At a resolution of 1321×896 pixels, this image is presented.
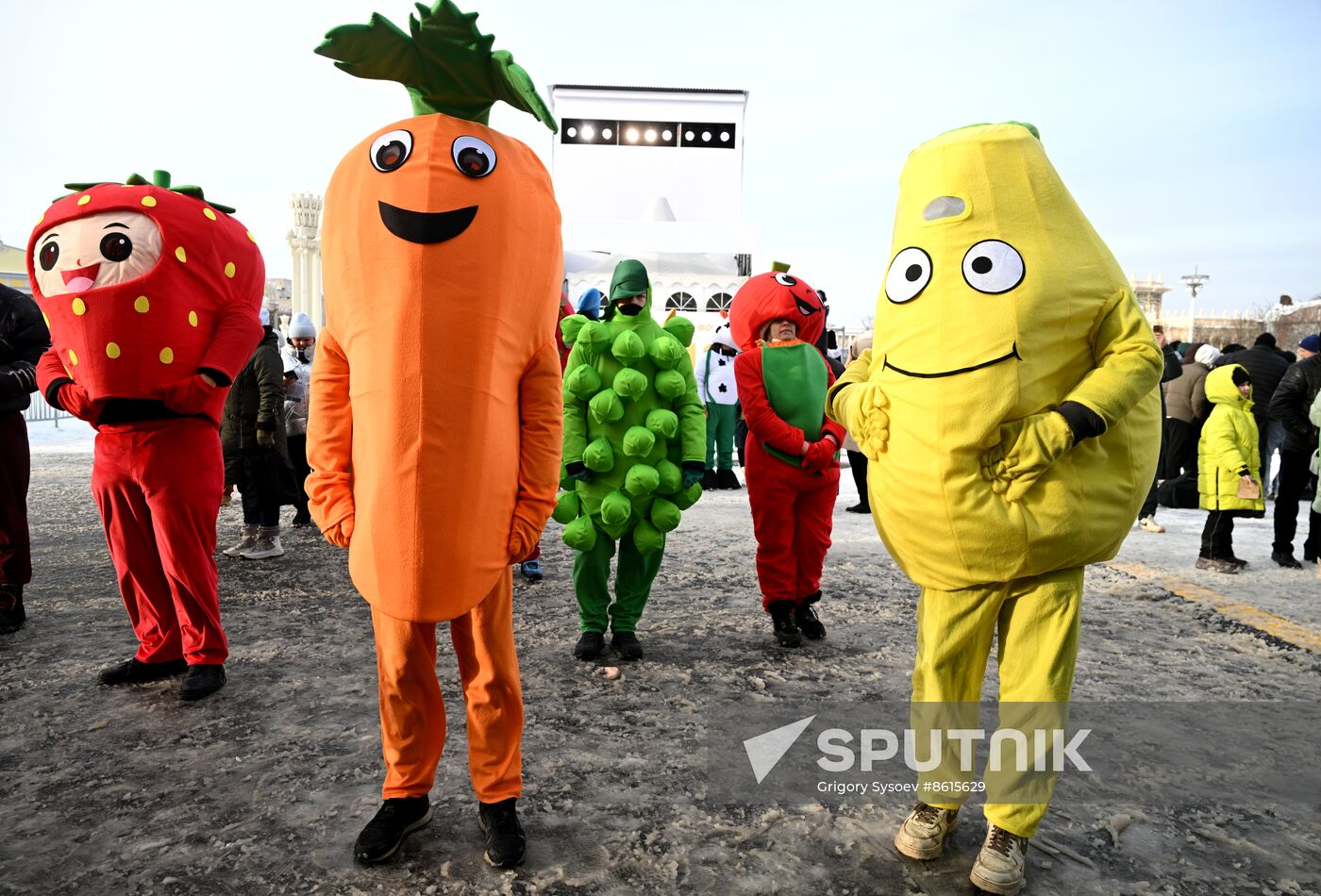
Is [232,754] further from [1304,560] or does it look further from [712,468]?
[712,468]

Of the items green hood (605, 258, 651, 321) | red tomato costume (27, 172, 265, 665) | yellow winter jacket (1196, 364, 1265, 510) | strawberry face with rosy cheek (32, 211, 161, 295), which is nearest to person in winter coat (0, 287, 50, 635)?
red tomato costume (27, 172, 265, 665)

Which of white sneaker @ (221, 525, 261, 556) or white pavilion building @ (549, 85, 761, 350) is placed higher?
white pavilion building @ (549, 85, 761, 350)

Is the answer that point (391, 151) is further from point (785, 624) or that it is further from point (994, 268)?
point (785, 624)

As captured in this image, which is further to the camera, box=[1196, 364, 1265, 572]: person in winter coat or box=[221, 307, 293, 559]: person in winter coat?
box=[221, 307, 293, 559]: person in winter coat

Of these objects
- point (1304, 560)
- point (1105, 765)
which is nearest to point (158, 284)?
point (1105, 765)

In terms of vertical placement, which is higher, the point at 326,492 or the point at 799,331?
the point at 799,331

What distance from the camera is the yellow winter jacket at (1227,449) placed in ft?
20.5

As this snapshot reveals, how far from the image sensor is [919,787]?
2.58 m

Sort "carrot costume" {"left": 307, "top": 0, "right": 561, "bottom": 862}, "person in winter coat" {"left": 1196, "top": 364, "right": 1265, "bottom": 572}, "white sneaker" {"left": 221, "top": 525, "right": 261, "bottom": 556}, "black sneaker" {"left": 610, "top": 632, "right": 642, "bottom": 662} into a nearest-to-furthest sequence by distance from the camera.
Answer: "carrot costume" {"left": 307, "top": 0, "right": 561, "bottom": 862}
"black sneaker" {"left": 610, "top": 632, "right": 642, "bottom": 662}
"person in winter coat" {"left": 1196, "top": 364, "right": 1265, "bottom": 572}
"white sneaker" {"left": 221, "top": 525, "right": 261, "bottom": 556}

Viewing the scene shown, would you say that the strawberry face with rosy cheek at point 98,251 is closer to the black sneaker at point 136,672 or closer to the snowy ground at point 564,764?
the black sneaker at point 136,672

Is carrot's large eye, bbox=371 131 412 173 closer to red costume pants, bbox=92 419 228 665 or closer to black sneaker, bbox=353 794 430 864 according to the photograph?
black sneaker, bbox=353 794 430 864

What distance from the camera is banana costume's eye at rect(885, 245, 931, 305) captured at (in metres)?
2.43

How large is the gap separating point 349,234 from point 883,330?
1489mm

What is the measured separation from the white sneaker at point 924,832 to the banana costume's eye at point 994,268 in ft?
4.90
